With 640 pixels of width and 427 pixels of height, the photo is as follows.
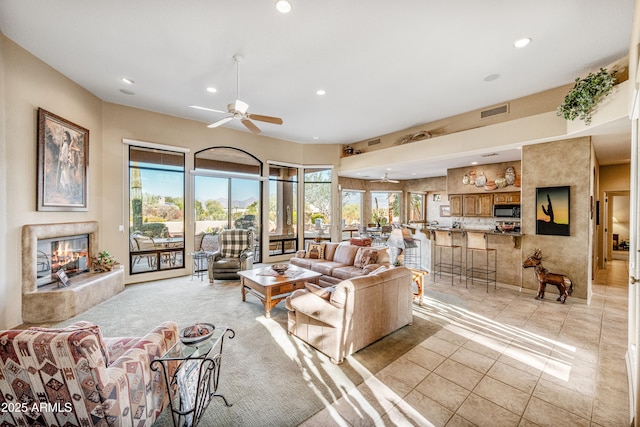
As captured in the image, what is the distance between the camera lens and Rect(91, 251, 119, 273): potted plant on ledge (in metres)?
4.79

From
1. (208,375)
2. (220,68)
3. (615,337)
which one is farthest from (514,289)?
(220,68)

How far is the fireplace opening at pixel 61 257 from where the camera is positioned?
3889 millimetres

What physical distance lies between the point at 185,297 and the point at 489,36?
6029mm

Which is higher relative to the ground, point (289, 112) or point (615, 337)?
point (289, 112)

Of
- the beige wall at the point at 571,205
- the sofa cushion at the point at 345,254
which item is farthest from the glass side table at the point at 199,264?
the beige wall at the point at 571,205

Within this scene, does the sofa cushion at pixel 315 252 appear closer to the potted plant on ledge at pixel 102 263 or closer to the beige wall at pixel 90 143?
the beige wall at pixel 90 143

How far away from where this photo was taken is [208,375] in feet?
5.93

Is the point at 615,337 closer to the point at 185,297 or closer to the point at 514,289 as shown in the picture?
the point at 514,289

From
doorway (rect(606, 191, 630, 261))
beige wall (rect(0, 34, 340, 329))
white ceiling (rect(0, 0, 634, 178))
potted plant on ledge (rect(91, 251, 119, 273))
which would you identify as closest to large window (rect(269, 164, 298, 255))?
beige wall (rect(0, 34, 340, 329))

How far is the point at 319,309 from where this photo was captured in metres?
2.74

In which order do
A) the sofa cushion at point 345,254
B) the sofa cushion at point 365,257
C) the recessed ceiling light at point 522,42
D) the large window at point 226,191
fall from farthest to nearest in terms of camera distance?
the large window at point 226,191 < the sofa cushion at point 345,254 < the sofa cushion at point 365,257 < the recessed ceiling light at point 522,42

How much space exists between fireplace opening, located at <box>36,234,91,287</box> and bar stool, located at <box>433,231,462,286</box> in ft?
23.5

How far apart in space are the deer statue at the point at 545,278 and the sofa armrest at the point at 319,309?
4.11 metres

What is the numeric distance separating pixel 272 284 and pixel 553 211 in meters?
5.02
